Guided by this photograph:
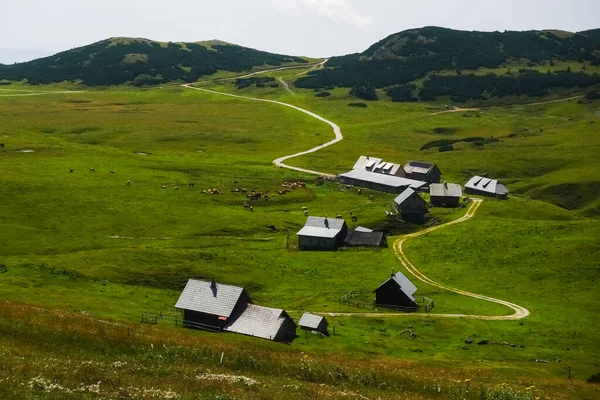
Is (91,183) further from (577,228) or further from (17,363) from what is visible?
(17,363)

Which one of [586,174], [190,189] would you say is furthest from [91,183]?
[586,174]

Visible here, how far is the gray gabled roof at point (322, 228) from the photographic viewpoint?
103438 millimetres

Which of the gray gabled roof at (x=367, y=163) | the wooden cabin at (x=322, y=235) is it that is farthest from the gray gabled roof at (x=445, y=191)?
the wooden cabin at (x=322, y=235)

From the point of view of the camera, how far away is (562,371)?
188 feet

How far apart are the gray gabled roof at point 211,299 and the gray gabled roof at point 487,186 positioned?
88909mm

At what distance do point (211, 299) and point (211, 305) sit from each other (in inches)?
27.9

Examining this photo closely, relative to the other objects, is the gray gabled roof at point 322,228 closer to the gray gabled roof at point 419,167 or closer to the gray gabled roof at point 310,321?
the gray gabled roof at point 310,321

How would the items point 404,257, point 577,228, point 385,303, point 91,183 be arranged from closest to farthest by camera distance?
point 385,303 < point 404,257 < point 577,228 < point 91,183

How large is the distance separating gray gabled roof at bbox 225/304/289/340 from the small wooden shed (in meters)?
2.88

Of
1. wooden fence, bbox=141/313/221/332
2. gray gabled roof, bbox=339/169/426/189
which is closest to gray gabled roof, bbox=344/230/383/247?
gray gabled roof, bbox=339/169/426/189

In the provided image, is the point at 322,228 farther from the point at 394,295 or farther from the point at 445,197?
the point at 445,197

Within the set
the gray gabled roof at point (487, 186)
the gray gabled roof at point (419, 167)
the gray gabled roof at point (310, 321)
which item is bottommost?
the gray gabled roof at point (310, 321)

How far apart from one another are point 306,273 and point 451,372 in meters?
41.3

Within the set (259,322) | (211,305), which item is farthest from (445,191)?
(211,305)
